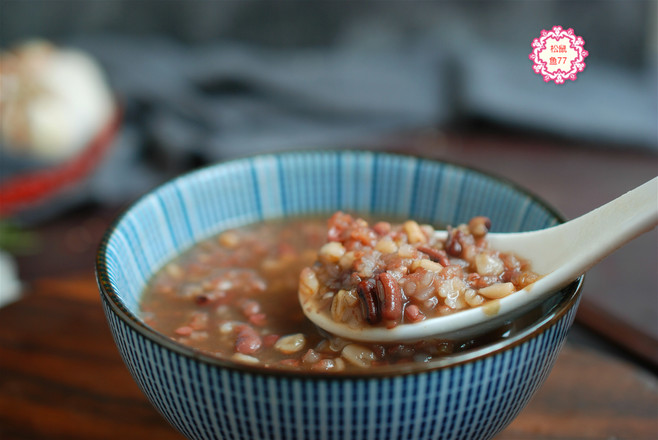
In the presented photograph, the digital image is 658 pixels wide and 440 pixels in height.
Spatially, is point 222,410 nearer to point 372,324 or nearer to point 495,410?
point 372,324

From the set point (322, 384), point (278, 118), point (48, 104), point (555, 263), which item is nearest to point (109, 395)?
point (322, 384)

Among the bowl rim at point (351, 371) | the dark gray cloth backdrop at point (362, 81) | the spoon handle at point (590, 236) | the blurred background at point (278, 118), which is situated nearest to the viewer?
the bowl rim at point (351, 371)

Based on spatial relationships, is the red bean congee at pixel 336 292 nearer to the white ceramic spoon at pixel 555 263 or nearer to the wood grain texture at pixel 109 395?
the white ceramic spoon at pixel 555 263

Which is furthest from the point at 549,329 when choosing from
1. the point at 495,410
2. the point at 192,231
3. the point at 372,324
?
the point at 192,231

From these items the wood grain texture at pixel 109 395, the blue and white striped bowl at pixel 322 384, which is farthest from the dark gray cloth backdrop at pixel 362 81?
the blue and white striped bowl at pixel 322 384

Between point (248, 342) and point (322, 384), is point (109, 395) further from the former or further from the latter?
point (322, 384)
